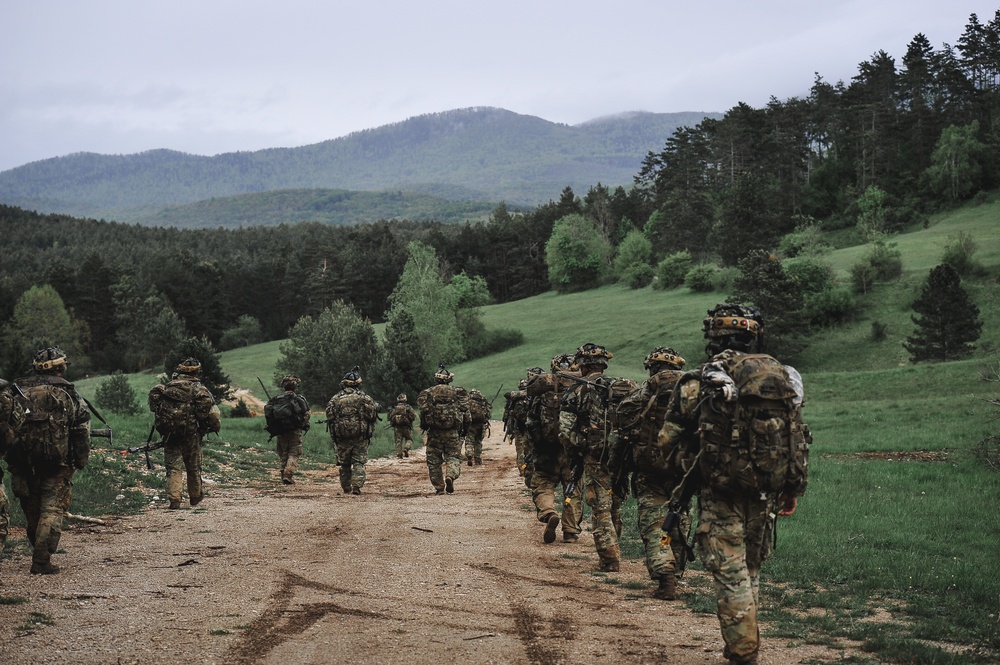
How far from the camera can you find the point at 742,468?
22.9 feet

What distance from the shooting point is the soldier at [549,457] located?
12836mm

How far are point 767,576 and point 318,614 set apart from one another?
18.3ft

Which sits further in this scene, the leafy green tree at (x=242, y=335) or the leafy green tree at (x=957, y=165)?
the leafy green tree at (x=242, y=335)

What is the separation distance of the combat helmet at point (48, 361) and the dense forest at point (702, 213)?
7904cm

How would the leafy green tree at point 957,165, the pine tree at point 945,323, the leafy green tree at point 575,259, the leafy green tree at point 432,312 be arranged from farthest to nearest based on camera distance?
1. the leafy green tree at point 575,259
2. the leafy green tree at point 957,165
3. the leafy green tree at point 432,312
4. the pine tree at point 945,323

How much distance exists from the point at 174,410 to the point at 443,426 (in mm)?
5602

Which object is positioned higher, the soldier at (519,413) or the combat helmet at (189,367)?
the combat helmet at (189,367)

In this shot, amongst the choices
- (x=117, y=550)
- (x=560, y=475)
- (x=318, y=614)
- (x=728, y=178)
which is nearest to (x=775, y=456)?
(x=318, y=614)

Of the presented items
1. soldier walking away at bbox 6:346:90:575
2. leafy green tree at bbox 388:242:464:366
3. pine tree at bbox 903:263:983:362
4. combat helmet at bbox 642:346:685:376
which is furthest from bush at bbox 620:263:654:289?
soldier walking away at bbox 6:346:90:575

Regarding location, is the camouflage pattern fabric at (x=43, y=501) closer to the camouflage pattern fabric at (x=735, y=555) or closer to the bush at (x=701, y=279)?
the camouflage pattern fabric at (x=735, y=555)

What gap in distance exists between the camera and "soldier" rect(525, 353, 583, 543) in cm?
1284

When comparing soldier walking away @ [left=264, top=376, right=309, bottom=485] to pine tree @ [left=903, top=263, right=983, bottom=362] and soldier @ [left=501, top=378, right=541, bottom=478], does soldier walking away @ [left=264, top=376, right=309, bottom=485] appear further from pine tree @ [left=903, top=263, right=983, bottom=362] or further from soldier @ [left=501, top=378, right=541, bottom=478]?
pine tree @ [left=903, top=263, right=983, bottom=362]

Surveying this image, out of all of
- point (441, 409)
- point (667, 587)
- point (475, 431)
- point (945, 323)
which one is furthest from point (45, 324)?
point (667, 587)

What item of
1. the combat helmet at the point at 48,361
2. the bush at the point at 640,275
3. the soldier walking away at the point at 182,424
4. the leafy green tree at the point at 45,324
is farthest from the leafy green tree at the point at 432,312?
the combat helmet at the point at 48,361
